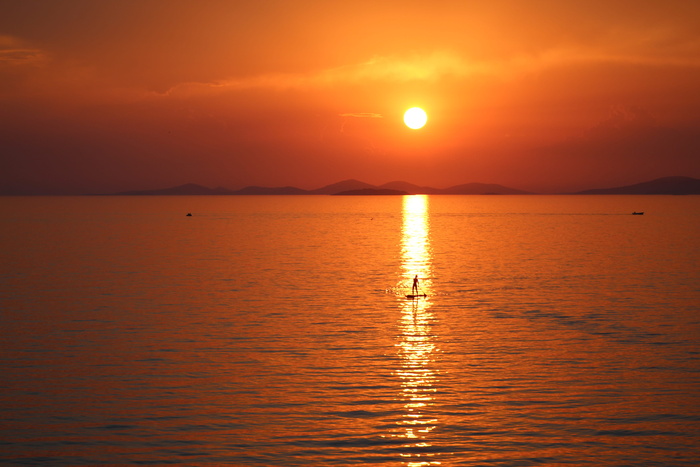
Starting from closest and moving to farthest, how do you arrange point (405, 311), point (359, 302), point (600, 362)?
point (600, 362) → point (405, 311) → point (359, 302)

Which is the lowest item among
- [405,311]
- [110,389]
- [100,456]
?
[100,456]

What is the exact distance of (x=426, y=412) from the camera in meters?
29.0

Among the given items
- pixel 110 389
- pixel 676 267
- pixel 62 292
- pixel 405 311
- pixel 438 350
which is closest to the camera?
pixel 110 389

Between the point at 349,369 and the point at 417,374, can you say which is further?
the point at 349,369

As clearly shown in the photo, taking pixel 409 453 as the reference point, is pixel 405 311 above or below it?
above

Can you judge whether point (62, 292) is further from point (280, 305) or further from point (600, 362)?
point (600, 362)

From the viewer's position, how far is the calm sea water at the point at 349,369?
2559 cm

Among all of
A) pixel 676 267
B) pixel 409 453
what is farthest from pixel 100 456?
pixel 676 267

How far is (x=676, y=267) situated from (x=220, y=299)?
58.0 meters

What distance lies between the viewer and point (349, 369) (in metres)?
35.9

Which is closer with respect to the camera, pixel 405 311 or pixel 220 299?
pixel 405 311

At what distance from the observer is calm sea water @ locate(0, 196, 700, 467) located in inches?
1008

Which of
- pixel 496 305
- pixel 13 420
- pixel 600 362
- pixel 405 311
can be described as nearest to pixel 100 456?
pixel 13 420

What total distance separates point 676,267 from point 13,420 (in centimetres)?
7954
